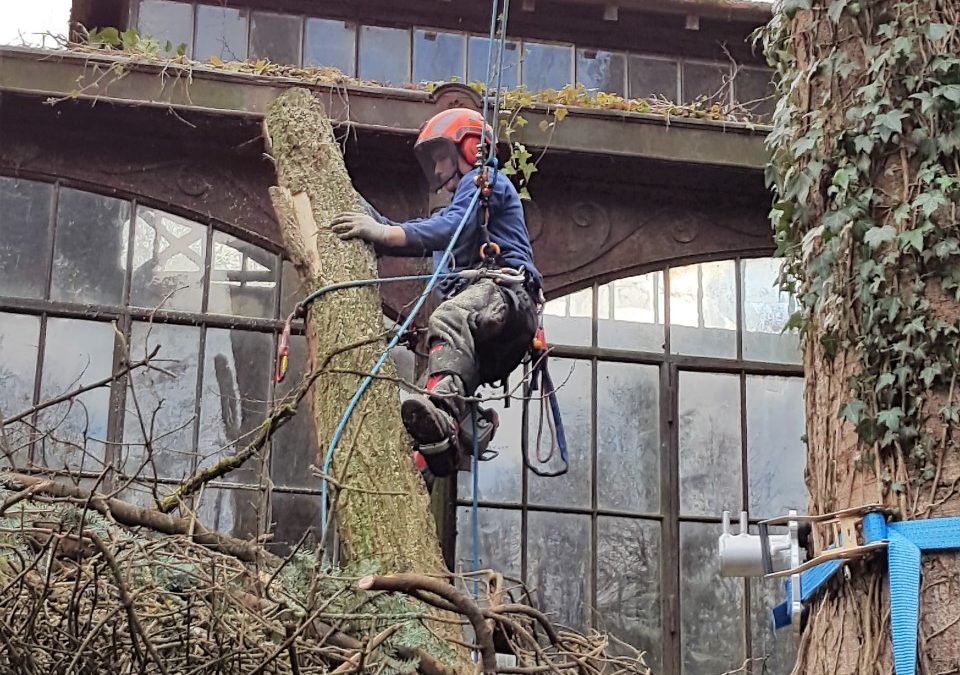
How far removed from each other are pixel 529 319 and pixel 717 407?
2.80m

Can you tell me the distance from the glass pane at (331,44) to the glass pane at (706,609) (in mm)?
3618

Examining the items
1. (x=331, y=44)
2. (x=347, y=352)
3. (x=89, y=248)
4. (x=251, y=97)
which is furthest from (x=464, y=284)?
(x=331, y=44)

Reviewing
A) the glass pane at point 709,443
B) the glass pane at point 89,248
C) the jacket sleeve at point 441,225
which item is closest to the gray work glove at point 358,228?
the jacket sleeve at point 441,225

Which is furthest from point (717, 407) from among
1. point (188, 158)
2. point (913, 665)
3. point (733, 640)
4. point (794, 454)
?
point (913, 665)

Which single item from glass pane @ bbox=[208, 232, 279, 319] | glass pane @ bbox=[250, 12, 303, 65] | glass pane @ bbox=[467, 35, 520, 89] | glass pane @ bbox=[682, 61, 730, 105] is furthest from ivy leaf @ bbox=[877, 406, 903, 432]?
glass pane @ bbox=[250, 12, 303, 65]

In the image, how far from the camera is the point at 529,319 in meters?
6.84

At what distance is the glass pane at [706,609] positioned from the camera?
888cm

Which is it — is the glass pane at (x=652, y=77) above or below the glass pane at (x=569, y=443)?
above

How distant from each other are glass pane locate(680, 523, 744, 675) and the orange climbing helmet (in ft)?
9.27

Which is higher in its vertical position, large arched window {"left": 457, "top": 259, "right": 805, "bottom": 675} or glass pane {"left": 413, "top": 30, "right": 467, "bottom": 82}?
glass pane {"left": 413, "top": 30, "right": 467, "bottom": 82}

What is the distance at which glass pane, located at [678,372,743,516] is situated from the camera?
9.16m

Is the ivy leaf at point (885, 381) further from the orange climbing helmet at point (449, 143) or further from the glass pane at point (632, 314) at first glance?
the glass pane at point (632, 314)

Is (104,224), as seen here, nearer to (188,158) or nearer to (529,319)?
(188,158)

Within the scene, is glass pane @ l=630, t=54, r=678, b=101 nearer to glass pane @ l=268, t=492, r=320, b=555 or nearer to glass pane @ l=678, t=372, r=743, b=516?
glass pane @ l=678, t=372, r=743, b=516
